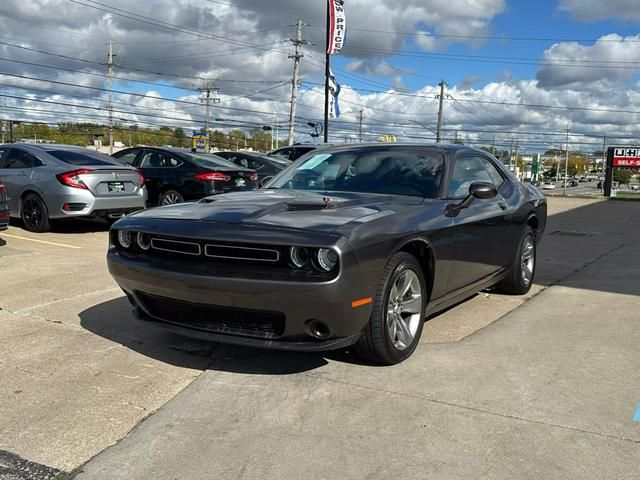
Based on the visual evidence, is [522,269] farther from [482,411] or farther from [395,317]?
[482,411]

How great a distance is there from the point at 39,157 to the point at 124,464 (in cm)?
808

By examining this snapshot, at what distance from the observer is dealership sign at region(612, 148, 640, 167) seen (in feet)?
99.6

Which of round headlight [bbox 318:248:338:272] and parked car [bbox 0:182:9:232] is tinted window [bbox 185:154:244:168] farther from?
round headlight [bbox 318:248:338:272]

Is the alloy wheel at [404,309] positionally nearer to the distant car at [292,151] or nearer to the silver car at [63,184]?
the silver car at [63,184]

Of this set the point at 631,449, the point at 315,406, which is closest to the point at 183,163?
the point at 315,406

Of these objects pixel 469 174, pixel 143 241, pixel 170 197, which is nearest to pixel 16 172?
pixel 170 197

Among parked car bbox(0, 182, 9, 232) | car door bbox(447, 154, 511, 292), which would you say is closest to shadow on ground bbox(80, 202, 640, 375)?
car door bbox(447, 154, 511, 292)

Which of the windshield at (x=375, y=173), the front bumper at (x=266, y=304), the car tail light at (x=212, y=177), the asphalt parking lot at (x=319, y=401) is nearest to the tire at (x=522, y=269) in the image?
the asphalt parking lot at (x=319, y=401)

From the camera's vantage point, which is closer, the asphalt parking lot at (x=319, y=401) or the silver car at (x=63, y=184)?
the asphalt parking lot at (x=319, y=401)

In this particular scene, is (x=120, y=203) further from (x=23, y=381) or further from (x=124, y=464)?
(x=124, y=464)

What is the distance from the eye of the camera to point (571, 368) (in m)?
3.77

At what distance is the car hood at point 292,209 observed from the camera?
340 cm

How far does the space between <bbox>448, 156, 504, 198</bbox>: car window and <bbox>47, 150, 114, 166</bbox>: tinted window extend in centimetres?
661

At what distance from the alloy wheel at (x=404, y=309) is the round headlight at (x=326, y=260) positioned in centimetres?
56
